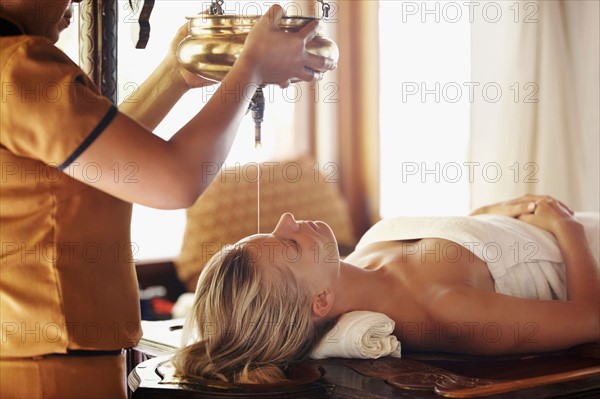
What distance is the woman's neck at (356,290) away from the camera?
Result: 2.19 m

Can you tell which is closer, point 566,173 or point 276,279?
point 276,279

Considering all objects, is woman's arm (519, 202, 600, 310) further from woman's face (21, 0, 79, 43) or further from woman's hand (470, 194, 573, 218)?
woman's face (21, 0, 79, 43)

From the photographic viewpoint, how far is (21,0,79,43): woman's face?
1.55 metres

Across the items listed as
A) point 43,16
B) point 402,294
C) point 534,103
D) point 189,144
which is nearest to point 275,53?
point 189,144

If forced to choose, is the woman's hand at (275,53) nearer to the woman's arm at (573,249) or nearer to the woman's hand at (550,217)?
the woman's arm at (573,249)

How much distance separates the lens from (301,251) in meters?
2.13

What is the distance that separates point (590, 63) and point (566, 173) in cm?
49

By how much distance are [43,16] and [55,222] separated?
370 mm

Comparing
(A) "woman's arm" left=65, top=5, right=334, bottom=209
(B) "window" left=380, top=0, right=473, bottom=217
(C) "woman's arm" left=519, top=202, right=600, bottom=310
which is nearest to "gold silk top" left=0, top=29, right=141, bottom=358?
(A) "woman's arm" left=65, top=5, right=334, bottom=209

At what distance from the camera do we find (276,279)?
6.81 ft

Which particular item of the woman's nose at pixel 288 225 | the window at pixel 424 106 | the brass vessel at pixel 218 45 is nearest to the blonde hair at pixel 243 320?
the woman's nose at pixel 288 225

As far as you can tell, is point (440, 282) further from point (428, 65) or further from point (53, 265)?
point (428, 65)

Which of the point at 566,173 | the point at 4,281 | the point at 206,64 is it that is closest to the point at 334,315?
the point at 206,64

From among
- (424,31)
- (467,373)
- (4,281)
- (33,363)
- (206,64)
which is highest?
(424,31)
